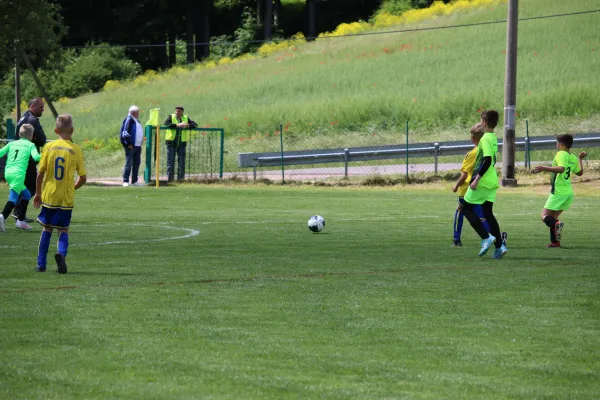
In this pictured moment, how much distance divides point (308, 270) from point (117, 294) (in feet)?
8.95

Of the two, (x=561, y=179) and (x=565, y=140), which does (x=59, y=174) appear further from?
(x=561, y=179)

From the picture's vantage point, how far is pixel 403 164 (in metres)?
37.2

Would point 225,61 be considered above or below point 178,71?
A: above

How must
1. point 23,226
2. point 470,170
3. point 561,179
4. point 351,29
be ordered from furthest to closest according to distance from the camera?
point 351,29 → point 23,226 → point 561,179 → point 470,170

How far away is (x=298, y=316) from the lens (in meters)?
9.09

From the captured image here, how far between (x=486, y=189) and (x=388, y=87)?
44008 millimetres

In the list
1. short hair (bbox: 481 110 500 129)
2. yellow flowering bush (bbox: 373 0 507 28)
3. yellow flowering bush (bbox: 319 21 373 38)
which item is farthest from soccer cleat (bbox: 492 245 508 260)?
yellow flowering bush (bbox: 319 21 373 38)

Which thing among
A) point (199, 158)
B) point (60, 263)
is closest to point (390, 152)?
point (199, 158)

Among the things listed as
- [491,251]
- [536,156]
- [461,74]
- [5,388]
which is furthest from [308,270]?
[461,74]

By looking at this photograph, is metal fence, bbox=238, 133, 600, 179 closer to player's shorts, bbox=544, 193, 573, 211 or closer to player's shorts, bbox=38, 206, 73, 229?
player's shorts, bbox=544, 193, 573, 211

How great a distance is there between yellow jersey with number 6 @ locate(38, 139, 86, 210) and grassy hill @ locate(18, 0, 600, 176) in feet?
100

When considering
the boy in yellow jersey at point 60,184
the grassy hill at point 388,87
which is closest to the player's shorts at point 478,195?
the boy in yellow jersey at point 60,184

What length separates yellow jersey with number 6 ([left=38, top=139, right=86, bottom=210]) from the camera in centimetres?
1164

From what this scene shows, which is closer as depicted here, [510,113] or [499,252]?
[499,252]
